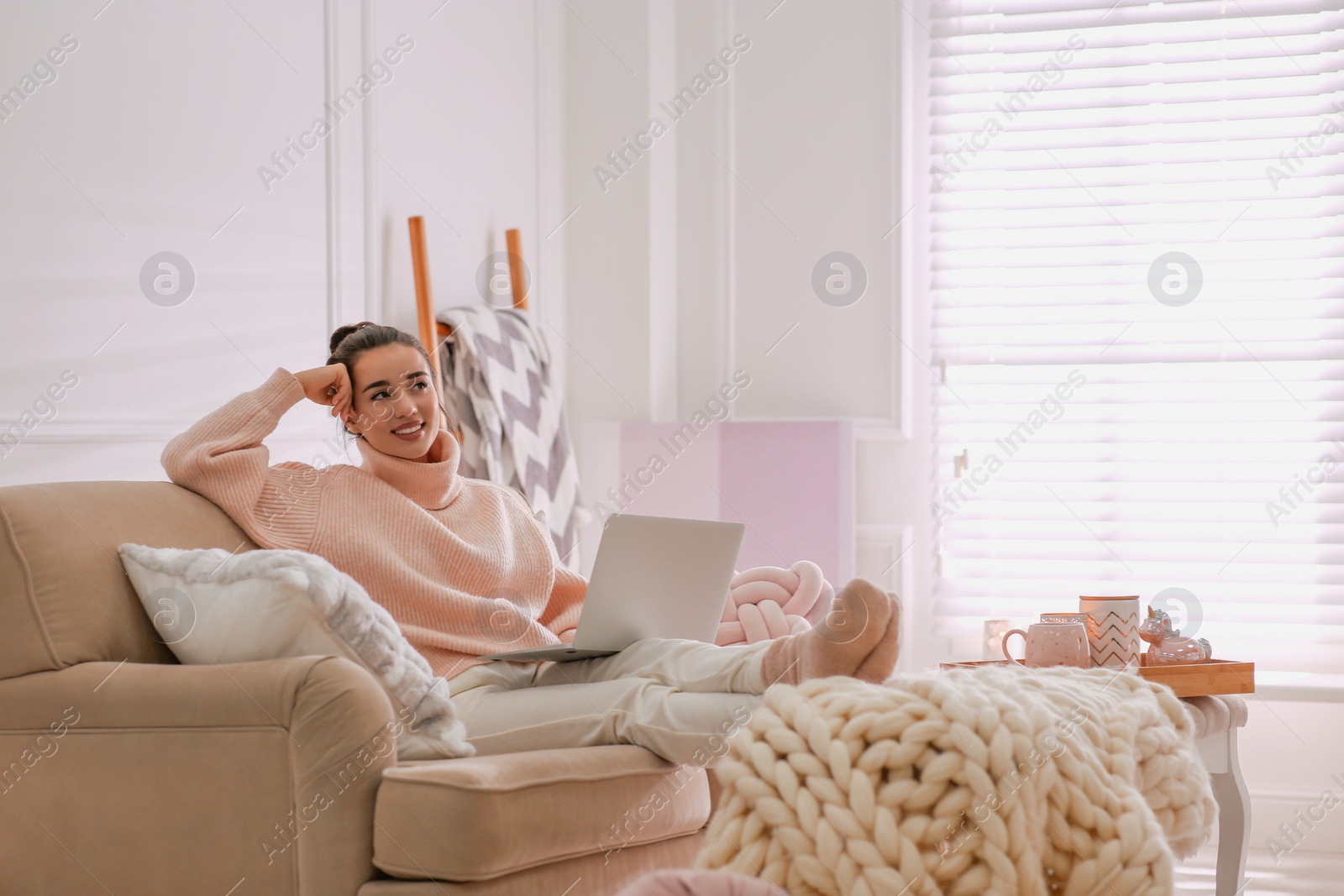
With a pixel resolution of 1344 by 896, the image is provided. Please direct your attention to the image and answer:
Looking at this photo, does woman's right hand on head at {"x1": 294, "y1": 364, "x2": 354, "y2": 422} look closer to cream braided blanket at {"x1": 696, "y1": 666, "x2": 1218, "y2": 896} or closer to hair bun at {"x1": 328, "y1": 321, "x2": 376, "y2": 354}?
hair bun at {"x1": 328, "y1": 321, "x2": 376, "y2": 354}

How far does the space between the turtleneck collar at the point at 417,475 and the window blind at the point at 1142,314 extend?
6.24 feet

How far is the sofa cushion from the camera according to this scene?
148 centimetres

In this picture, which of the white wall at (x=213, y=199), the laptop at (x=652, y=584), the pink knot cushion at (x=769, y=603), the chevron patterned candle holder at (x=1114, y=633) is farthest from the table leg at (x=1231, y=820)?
the white wall at (x=213, y=199)

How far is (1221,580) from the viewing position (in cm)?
347

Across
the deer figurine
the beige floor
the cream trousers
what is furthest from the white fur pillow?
the beige floor

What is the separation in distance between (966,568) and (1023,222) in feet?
3.45

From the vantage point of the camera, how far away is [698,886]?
668 millimetres

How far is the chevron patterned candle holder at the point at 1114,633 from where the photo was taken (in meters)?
2.25

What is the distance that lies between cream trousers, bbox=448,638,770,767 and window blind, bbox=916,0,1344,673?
1.99m

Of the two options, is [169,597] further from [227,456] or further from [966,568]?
[966,568]

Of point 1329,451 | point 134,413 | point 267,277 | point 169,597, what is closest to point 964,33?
point 1329,451

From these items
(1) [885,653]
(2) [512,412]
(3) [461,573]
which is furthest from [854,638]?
(2) [512,412]

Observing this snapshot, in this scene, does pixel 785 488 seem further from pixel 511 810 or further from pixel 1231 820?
pixel 511 810

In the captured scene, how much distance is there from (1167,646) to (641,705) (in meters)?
1.08
